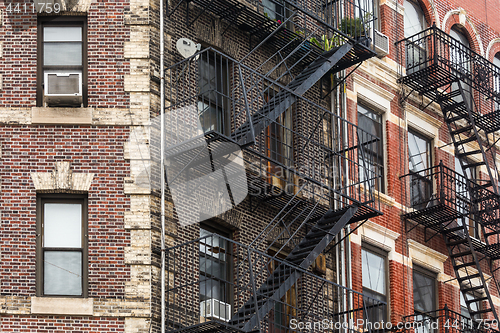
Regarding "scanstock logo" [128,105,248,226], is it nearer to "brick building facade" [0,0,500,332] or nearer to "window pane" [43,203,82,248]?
"brick building facade" [0,0,500,332]

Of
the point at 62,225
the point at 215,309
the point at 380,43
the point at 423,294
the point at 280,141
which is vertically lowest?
the point at 215,309

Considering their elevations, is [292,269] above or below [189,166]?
below

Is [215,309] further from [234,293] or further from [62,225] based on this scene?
[62,225]

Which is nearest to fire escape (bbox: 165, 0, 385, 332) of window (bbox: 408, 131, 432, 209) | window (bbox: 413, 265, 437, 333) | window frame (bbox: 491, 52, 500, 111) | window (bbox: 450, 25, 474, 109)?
window (bbox: 413, 265, 437, 333)

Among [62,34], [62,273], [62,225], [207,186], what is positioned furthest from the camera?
[207,186]

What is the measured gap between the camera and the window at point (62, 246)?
58.1 feet

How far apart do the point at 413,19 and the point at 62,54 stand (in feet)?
36.3

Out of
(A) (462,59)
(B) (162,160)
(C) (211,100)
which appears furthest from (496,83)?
(B) (162,160)

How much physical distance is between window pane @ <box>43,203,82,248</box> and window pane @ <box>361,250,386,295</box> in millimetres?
7246

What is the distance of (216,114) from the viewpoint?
20.3 metres

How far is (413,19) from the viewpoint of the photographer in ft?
88.1

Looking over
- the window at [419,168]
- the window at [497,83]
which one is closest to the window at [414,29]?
the window at [419,168]

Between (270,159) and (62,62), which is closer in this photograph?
(270,159)

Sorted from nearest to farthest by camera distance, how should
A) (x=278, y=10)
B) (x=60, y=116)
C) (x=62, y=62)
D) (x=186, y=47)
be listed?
(x=60, y=116) → (x=62, y=62) → (x=186, y=47) → (x=278, y=10)
